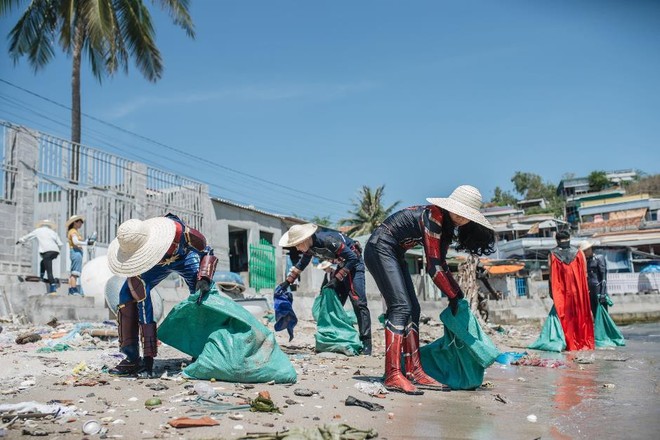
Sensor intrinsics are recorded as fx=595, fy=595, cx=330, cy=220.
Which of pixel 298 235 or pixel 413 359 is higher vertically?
pixel 298 235

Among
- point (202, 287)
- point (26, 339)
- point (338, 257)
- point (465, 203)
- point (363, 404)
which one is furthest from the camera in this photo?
point (338, 257)

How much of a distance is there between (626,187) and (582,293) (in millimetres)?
65833

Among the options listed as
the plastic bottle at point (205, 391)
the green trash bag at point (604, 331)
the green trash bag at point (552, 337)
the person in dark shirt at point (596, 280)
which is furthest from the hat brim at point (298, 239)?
the green trash bag at point (604, 331)

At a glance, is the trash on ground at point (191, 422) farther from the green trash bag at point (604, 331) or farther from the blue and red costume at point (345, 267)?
the green trash bag at point (604, 331)

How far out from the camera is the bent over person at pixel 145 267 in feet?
14.5

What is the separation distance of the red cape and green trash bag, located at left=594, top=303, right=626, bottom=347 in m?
0.82

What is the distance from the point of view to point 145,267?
14.3 ft

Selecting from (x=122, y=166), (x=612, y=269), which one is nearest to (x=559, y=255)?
(x=122, y=166)

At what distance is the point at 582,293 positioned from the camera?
8.55 meters

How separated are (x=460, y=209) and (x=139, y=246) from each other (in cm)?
241

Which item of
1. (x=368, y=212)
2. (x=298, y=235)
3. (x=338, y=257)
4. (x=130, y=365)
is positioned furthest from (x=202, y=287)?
(x=368, y=212)

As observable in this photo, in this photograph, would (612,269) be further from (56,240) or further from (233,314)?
(233,314)

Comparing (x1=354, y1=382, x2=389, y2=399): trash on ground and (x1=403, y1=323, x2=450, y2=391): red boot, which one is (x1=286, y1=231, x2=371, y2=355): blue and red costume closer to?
(x1=403, y1=323, x2=450, y2=391): red boot

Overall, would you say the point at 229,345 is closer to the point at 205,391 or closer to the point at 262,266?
the point at 205,391
